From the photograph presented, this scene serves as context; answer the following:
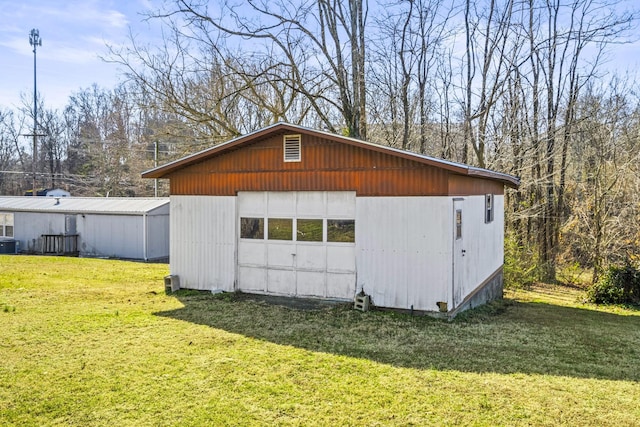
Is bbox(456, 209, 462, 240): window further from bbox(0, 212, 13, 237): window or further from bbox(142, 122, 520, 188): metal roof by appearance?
bbox(0, 212, 13, 237): window

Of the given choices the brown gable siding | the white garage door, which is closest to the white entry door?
the brown gable siding

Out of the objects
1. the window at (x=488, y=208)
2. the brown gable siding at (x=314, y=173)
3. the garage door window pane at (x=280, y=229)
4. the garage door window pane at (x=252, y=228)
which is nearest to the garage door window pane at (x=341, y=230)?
the brown gable siding at (x=314, y=173)

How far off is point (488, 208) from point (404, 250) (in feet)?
13.8

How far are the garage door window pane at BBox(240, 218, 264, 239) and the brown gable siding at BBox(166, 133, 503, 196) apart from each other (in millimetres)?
645

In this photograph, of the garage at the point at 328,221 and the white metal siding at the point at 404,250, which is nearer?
the white metal siding at the point at 404,250

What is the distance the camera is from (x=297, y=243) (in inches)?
380

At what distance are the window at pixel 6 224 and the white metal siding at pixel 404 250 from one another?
60.4ft

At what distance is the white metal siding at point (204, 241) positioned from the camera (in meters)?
10.2

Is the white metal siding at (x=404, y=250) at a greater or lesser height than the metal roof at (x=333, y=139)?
lesser

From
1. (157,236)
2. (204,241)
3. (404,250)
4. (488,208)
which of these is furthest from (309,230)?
(157,236)

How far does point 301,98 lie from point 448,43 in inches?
272

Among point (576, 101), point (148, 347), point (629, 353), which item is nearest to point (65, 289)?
point (148, 347)

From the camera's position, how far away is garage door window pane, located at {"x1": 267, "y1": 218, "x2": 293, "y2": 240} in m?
9.74

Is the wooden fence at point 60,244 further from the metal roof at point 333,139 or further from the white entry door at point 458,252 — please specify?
the white entry door at point 458,252
